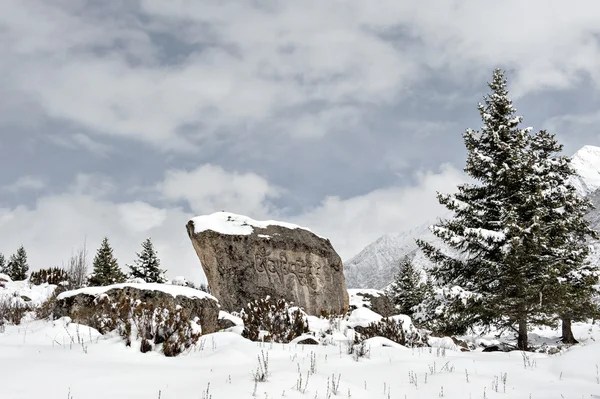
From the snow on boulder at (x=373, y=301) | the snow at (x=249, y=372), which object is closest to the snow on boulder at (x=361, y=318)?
the snow on boulder at (x=373, y=301)

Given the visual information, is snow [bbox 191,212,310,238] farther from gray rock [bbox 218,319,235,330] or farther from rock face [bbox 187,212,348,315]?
gray rock [bbox 218,319,235,330]

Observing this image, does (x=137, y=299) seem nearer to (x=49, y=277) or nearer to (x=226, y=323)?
(x=226, y=323)

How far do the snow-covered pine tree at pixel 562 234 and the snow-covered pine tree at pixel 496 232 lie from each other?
1.18ft

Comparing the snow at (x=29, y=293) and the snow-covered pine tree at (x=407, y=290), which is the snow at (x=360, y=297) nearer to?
A: the snow-covered pine tree at (x=407, y=290)

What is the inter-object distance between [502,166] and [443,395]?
28.9 feet

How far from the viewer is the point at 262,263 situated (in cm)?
1684

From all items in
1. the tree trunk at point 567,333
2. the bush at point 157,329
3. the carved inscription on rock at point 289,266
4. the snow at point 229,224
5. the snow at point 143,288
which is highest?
the snow at point 229,224

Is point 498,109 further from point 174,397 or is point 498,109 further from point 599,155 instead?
point 599,155

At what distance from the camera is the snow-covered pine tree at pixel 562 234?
37.1ft

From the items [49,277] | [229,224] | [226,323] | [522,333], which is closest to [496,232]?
[522,333]

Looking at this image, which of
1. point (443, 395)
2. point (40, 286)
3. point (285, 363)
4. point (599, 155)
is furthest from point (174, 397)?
point (599, 155)

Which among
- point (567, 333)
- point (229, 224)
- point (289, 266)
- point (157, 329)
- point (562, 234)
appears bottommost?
point (567, 333)

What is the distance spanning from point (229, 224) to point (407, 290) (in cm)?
1383

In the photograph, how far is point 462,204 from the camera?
12445mm
